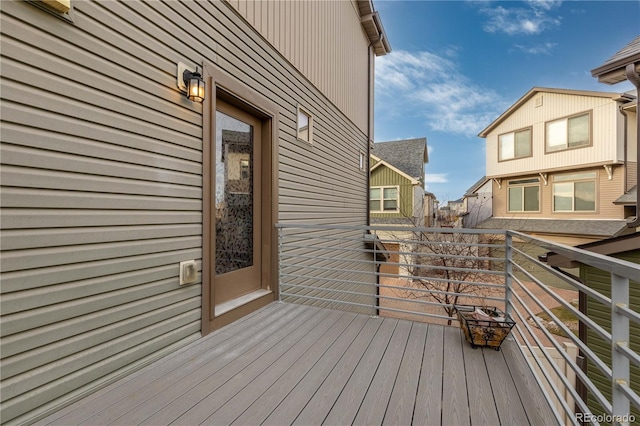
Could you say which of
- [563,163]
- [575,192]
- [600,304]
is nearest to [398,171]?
[563,163]

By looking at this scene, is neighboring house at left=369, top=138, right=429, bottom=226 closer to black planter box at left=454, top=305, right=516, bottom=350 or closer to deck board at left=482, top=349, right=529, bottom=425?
black planter box at left=454, top=305, right=516, bottom=350

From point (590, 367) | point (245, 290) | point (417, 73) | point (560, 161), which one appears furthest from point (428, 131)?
point (245, 290)

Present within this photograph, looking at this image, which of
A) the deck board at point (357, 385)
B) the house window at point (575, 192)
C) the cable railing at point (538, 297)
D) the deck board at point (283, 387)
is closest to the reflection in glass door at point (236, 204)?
the cable railing at point (538, 297)

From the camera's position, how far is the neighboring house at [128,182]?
4.47ft

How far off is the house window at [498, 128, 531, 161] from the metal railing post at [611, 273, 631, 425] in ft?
43.2

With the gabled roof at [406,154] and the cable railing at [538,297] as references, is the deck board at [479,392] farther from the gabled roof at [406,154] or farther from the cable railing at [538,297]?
the gabled roof at [406,154]

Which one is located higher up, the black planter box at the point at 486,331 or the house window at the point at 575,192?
the house window at the point at 575,192

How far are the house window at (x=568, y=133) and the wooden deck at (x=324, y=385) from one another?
11588mm

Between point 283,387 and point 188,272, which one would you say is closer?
point 283,387

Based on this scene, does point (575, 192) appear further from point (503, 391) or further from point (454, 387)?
point (454, 387)

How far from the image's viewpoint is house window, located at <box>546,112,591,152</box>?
9914mm

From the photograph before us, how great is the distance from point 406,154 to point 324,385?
1448 cm

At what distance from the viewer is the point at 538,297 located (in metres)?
5.08

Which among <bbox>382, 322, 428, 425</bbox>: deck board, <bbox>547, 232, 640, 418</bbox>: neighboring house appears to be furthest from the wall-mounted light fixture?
<bbox>547, 232, 640, 418</bbox>: neighboring house
